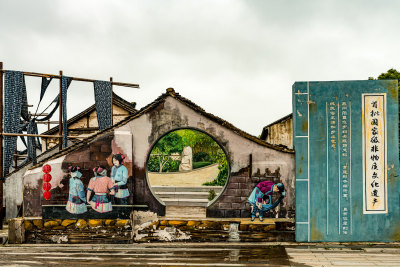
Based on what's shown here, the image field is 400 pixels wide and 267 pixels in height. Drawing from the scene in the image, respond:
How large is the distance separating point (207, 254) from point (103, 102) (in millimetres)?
6995

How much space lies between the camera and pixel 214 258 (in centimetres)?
806

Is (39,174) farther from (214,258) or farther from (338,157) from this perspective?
(338,157)

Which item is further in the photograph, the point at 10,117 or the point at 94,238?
the point at 10,117

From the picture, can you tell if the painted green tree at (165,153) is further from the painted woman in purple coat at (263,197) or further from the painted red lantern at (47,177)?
the painted woman in purple coat at (263,197)

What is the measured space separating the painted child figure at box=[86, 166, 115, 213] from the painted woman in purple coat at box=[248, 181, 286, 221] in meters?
3.65

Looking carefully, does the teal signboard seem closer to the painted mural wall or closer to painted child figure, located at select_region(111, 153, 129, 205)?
the painted mural wall

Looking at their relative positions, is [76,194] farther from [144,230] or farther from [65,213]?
[144,230]

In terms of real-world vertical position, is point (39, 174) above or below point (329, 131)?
below

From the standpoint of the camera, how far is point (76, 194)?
9.17 m

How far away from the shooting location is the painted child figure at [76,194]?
9.17 m

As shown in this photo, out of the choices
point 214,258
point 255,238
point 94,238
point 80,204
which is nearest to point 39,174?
point 80,204

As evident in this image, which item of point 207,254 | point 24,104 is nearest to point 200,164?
point 24,104

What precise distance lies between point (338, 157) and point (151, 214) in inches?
199

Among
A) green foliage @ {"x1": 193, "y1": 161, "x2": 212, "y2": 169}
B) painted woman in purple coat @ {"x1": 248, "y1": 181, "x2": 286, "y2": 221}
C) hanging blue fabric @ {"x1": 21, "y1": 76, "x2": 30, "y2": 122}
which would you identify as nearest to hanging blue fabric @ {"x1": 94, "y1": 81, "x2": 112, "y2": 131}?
hanging blue fabric @ {"x1": 21, "y1": 76, "x2": 30, "y2": 122}
